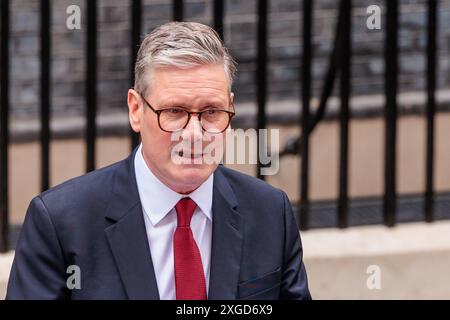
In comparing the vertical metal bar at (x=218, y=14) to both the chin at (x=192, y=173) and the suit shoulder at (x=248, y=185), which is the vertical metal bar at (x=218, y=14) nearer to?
the suit shoulder at (x=248, y=185)

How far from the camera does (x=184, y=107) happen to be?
3.32 meters

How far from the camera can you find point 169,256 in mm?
3465

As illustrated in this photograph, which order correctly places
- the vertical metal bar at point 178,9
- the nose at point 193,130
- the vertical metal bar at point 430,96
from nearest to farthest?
the nose at point 193,130 < the vertical metal bar at point 178,9 < the vertical metal bar at point 430,96

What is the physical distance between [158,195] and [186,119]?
0.81 ft

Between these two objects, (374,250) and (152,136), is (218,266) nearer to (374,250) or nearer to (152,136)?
(152,136)

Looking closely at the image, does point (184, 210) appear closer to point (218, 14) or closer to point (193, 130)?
point (193, 130)

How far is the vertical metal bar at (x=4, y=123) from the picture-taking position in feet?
18.0

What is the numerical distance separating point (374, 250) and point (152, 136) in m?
2.60

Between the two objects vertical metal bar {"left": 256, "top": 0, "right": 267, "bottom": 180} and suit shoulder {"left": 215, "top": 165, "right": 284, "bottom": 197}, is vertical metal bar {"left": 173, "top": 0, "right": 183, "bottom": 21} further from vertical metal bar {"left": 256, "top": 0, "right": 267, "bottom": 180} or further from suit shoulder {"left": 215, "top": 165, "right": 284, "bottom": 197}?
suit shoulder {"left": 215, "top": 165, "right": 284, "bottom": 197}

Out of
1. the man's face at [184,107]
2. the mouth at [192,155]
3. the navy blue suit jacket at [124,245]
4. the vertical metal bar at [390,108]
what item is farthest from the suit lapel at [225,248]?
the vertical metal bar at [390,108]

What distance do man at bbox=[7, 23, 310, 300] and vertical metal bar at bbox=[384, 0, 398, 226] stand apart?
2415mm

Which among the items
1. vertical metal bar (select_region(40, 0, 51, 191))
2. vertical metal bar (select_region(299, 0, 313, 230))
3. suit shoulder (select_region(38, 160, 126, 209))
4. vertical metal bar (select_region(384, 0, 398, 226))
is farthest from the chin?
vertical metal bar (select_region(384, 0, 398, 226))

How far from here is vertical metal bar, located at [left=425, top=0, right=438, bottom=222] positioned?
5.91m

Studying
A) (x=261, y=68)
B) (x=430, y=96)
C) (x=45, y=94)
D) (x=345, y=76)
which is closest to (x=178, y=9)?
(x=261, y=68)
